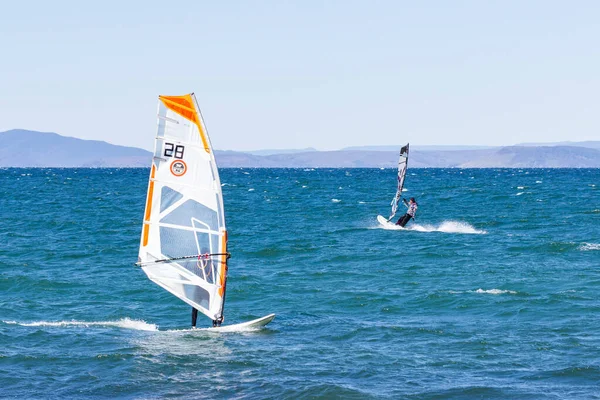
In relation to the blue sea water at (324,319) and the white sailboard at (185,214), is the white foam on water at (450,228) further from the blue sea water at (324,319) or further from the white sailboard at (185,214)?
the white sailboard at (185,214)

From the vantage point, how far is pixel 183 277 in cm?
1983

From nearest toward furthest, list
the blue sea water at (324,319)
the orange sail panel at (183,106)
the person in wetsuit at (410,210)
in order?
the blue sea water at (324,319) < the orange sail panel at (183,106) < the person in wetsuit at (410,210)

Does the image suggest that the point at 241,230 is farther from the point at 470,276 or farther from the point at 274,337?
the point at 274,337

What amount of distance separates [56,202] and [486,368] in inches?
2339

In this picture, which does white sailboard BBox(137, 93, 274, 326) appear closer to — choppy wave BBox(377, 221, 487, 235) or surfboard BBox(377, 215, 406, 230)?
choppy wave BBox(377, 221, 487, 235)

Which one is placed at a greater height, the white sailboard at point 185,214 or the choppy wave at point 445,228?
the white sailboard at point 185,214

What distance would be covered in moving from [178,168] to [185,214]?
1132 millimetres

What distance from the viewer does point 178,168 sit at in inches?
749

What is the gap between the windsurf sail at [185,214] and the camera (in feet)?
61.3

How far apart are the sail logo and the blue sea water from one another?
3.92m

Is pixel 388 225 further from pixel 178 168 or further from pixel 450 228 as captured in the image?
pixel 178 168

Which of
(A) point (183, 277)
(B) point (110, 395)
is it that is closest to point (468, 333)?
(A) point (183, 277)

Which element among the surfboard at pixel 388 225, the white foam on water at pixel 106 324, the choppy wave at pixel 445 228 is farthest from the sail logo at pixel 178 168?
the surfboard at pixel 388 225

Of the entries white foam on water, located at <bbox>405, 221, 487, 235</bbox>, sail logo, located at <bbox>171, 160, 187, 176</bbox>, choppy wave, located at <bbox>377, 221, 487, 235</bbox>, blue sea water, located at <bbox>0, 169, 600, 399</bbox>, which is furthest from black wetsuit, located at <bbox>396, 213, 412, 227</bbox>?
sail logo, located at <bbox>171, 160, 187, 176</bbox>
